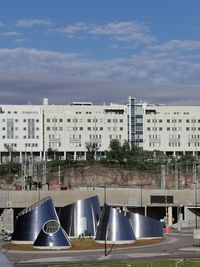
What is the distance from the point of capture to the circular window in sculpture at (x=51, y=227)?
70.9 metres

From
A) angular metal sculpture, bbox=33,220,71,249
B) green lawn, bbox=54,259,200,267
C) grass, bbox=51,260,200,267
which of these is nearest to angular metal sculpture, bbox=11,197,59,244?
angular metal sculpture, bbox=33,220,71,249

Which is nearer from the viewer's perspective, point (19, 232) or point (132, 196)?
point (19, 232)

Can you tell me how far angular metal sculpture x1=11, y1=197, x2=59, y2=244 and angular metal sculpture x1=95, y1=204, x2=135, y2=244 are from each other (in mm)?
5414

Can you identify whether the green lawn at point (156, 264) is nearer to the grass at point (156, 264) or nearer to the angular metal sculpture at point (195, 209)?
A: the grass at point (156, 264)

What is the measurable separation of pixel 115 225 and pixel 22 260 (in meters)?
15.2

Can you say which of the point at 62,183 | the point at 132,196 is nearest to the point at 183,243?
the point at 132,196

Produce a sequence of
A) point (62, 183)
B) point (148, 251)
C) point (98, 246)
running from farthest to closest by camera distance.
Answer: point (62, 183) < point (98, 246) < point (148, 251)

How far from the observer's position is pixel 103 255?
6494cm

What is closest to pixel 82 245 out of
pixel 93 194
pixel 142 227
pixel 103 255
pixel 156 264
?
pixel 103 255

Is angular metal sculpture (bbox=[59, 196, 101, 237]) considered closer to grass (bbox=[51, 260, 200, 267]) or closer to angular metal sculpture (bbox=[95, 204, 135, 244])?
angular metal sculpture (bbox=[95, 204, 135, 244])

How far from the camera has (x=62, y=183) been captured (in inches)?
6555

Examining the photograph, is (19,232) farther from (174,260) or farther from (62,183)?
(62,183)

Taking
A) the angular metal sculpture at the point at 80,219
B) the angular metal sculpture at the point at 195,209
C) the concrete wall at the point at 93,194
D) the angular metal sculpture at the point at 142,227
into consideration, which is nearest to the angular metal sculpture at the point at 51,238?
the angular metal sculpture at the point at 80,219

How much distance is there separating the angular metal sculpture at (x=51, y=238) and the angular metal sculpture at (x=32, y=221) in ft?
9.83
